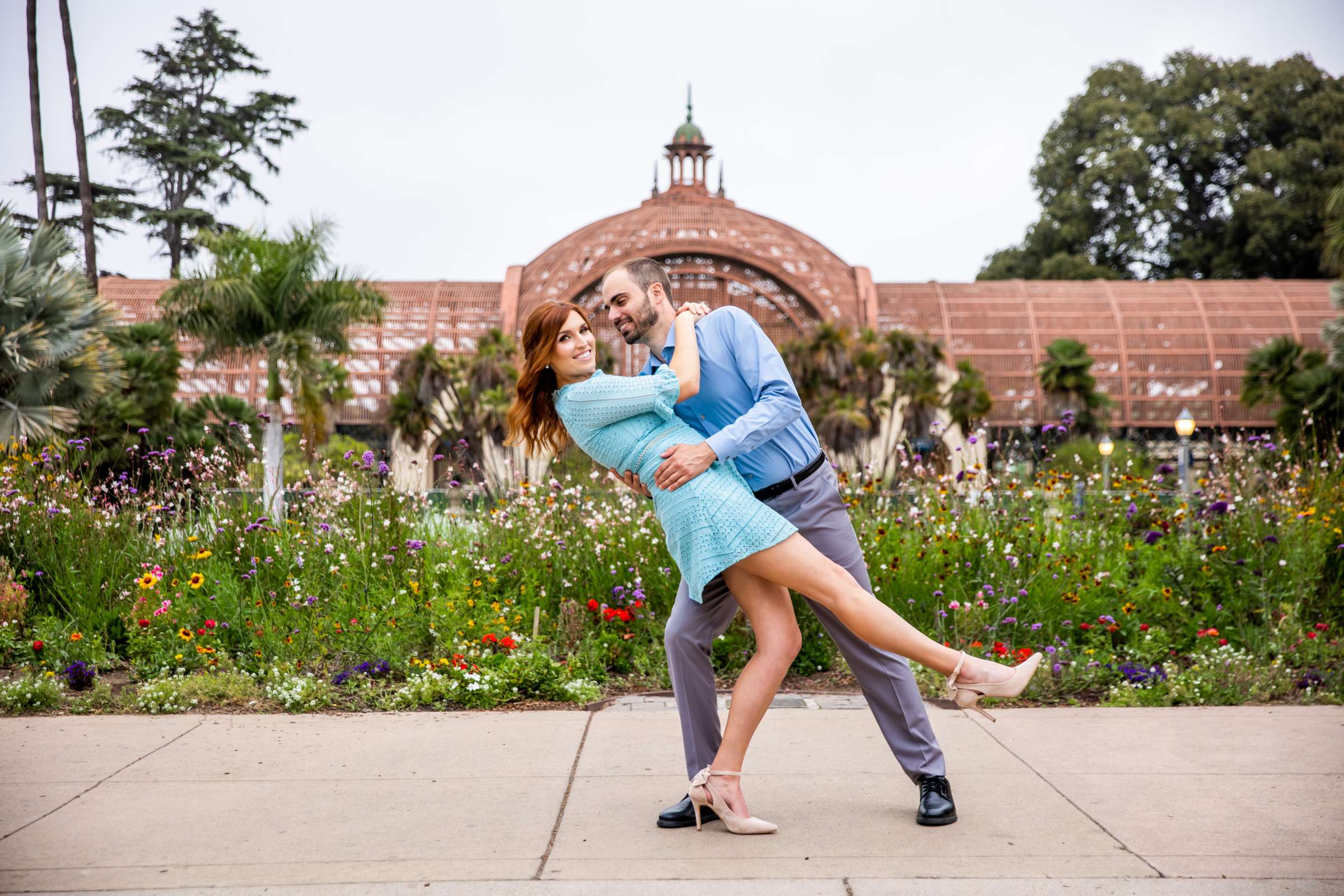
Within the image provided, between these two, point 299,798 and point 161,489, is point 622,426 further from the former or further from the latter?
point 161,489

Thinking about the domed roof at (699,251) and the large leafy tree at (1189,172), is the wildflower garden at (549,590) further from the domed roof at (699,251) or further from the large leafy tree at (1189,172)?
the large leafy tree at (1189,172)

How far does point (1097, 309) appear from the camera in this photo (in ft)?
112

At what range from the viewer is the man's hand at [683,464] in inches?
117

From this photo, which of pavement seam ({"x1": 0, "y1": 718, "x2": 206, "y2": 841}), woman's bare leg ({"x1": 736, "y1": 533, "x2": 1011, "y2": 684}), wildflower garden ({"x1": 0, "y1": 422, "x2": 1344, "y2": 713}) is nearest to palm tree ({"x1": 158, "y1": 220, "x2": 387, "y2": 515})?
wildflower garden ({"x1": 0, "y1": 422, "x2": 1344, "y2": 713})

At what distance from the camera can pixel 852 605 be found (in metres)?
2.98

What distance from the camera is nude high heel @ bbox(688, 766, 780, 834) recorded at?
3.06m

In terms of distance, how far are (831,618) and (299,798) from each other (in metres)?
1.78

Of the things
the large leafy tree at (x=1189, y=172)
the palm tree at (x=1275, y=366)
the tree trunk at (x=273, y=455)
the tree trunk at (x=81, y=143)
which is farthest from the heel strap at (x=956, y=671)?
the large leafy tree at (x=1189, y=172)

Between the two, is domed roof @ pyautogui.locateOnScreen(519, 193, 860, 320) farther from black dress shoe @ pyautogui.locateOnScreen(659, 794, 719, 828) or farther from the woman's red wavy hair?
black dress shoe @ pyautogui.locateOnScreen(659, 794, 719, 828)

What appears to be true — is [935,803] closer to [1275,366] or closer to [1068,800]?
[1068,800]

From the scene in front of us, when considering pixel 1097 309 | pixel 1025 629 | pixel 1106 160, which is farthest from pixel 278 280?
pixel 1106 160

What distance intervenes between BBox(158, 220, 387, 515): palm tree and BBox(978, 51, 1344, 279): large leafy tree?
3384cm

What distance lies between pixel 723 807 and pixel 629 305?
4.82ft

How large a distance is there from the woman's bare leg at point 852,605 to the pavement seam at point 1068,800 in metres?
0.54
